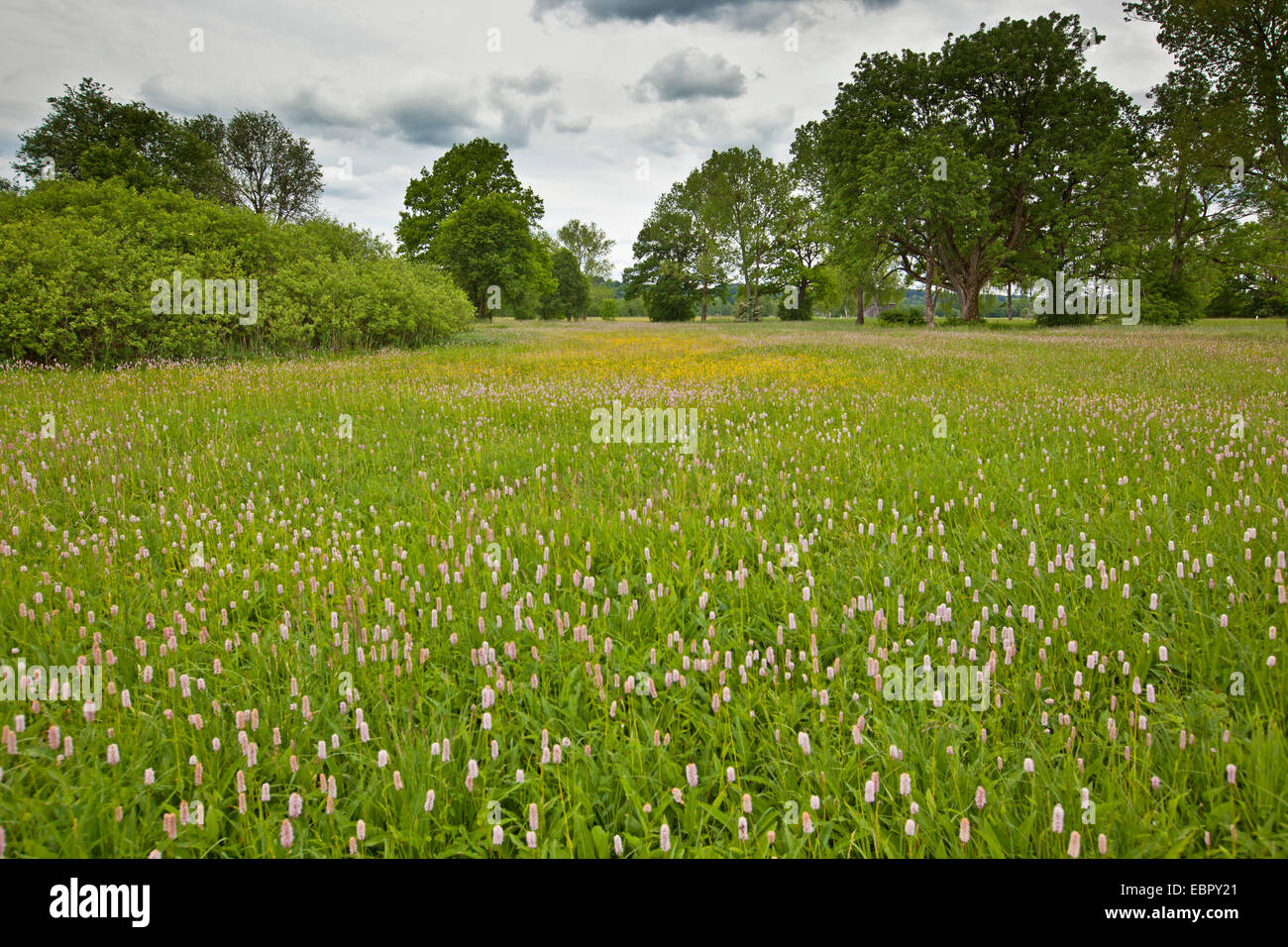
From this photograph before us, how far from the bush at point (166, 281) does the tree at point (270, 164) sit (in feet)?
165

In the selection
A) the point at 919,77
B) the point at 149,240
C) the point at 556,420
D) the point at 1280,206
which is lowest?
the point at 556,420

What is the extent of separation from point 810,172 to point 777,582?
68214 mm

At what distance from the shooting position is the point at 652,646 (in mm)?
3021

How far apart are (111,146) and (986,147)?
2443 inches

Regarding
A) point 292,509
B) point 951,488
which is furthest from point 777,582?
point 292,509

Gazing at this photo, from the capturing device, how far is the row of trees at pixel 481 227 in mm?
42312

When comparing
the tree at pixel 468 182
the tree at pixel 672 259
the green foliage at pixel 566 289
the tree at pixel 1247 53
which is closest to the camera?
the tree at pixel 1247 53

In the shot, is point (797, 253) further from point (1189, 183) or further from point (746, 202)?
point (1189, 183)

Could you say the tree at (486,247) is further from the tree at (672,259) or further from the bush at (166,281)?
the tree at (672,259)

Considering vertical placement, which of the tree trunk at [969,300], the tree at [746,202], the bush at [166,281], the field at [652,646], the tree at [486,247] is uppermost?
the tree at [746,202]

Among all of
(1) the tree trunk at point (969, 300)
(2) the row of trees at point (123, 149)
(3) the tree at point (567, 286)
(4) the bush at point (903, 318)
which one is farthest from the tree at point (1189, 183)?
(3) the tree at point (567, 286)

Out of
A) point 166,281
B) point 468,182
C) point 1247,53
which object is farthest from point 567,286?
point 166,281
